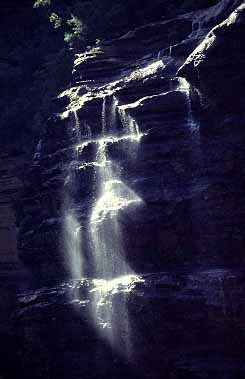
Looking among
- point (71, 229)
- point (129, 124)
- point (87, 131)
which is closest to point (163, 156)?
point (129, 124)

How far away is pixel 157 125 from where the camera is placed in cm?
2505

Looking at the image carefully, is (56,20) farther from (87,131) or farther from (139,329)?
(139,329)

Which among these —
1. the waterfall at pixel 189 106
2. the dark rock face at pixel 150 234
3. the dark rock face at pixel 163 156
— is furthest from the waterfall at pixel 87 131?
the waterfall at pixel 189 106

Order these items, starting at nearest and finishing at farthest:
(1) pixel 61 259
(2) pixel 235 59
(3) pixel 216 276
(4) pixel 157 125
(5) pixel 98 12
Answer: (3) pixel 216 276
(2) pixel 235 59
(4) pixel 157 125
(1) pixel 61 259
(5) pixel 98 12

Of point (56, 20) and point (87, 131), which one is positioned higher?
point (56, 20)

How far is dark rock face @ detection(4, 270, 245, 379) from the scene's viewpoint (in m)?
21.2

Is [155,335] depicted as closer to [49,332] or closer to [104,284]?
[104,284]

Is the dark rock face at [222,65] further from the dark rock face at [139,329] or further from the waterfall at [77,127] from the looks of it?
the dark rock face at [139,329]

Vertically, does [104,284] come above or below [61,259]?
below

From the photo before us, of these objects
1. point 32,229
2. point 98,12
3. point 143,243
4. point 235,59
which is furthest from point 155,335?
point 98,12

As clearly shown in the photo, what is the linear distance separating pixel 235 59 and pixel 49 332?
12.9 meters

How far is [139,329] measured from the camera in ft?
74.9

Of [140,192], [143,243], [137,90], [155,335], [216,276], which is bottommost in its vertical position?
[155,335]

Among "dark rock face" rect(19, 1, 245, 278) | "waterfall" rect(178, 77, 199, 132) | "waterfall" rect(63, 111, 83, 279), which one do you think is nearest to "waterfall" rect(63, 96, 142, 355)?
"waterfall" rect(63, 111, 83, 279)
